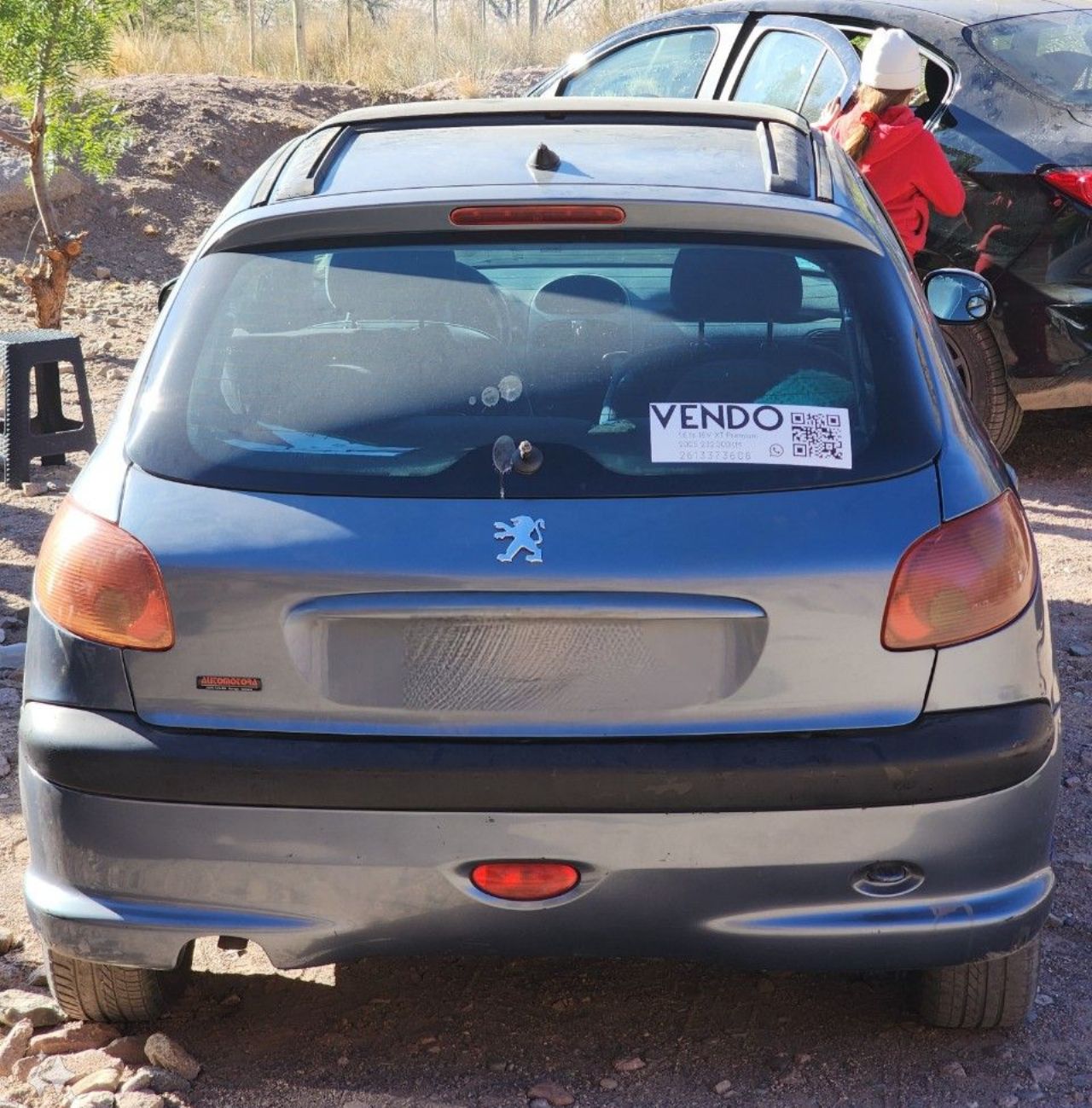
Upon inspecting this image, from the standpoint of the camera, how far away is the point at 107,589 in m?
2.67

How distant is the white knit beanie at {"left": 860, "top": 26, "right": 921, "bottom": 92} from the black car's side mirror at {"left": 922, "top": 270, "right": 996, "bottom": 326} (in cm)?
185

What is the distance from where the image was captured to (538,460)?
2652 mm

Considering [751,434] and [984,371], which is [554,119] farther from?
[984,371]

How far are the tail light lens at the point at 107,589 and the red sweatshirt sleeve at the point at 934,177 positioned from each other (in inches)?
157

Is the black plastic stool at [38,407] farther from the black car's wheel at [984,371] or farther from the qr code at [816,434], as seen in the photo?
the qr code at [816,434]

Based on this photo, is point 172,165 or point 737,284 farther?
point 172,165

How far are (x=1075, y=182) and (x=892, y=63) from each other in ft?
3.39

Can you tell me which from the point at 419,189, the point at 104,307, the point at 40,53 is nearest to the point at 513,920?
the point at 419,189

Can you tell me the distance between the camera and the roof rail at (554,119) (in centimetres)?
331

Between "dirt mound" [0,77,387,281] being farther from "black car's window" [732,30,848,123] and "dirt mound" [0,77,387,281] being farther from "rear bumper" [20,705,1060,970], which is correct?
"rear bumper" [20,705,1060,970]

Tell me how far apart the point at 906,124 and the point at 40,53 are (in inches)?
227

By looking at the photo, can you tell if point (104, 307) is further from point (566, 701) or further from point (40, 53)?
point (566, 701)

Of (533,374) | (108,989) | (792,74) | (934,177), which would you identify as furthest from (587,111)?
(792,74)

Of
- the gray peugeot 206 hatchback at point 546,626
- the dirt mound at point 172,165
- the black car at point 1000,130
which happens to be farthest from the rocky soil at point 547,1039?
the dirt mound at point 172,165
